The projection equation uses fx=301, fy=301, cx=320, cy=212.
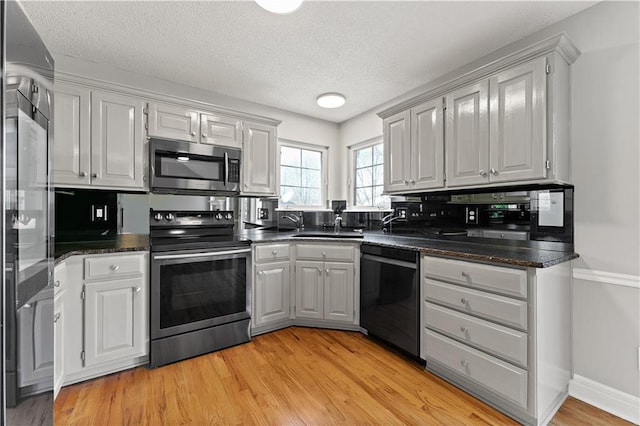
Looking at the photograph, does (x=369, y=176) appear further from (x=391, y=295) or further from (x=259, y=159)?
(x=391, y=295)

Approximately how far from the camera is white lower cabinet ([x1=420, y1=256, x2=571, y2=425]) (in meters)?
1.57

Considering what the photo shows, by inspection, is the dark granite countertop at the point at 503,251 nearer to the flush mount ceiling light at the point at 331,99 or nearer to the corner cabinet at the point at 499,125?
the corner cabinet at the point at 499,125

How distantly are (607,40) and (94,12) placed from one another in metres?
3.14

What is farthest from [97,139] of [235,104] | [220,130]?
[235,104]

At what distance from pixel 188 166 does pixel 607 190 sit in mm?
2940

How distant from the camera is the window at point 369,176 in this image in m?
3.54

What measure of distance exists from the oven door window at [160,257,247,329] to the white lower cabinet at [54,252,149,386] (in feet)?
0.46

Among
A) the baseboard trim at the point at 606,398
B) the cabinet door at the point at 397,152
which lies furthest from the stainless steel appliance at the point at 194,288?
the baseboard trim at the point at 606,398

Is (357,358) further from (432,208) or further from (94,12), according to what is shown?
(94,12)

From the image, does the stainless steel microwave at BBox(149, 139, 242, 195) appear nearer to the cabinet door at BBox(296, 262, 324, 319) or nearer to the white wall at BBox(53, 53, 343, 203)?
the white wall at BBox(53, 53, 343, 203)

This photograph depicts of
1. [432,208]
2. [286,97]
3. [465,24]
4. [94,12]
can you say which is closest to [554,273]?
[432,208]

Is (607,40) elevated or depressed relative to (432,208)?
elevated

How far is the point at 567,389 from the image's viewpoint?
6.11 feet

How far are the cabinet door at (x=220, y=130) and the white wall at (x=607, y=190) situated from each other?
2558mm
